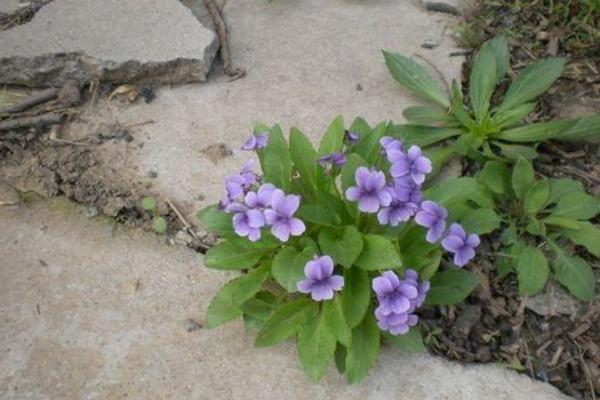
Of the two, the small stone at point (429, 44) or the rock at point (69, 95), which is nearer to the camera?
the rock at point (69, 95)

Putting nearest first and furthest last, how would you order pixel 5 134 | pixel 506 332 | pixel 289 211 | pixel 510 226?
pixel 289 211, pixel 506 332, pixel 510 226, pixel 5 134

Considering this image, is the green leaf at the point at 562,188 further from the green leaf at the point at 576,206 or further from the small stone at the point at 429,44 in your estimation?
the small stone at the point at 429,44

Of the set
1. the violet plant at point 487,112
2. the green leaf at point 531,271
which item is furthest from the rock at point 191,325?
the green leaf at point 531,271

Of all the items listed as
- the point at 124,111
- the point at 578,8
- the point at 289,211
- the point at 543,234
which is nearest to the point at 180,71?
the point at 124,111

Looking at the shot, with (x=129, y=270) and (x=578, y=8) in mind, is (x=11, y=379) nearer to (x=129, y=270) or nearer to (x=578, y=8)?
(x=129, y=270)

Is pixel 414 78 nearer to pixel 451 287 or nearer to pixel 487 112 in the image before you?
pixel 487 112
